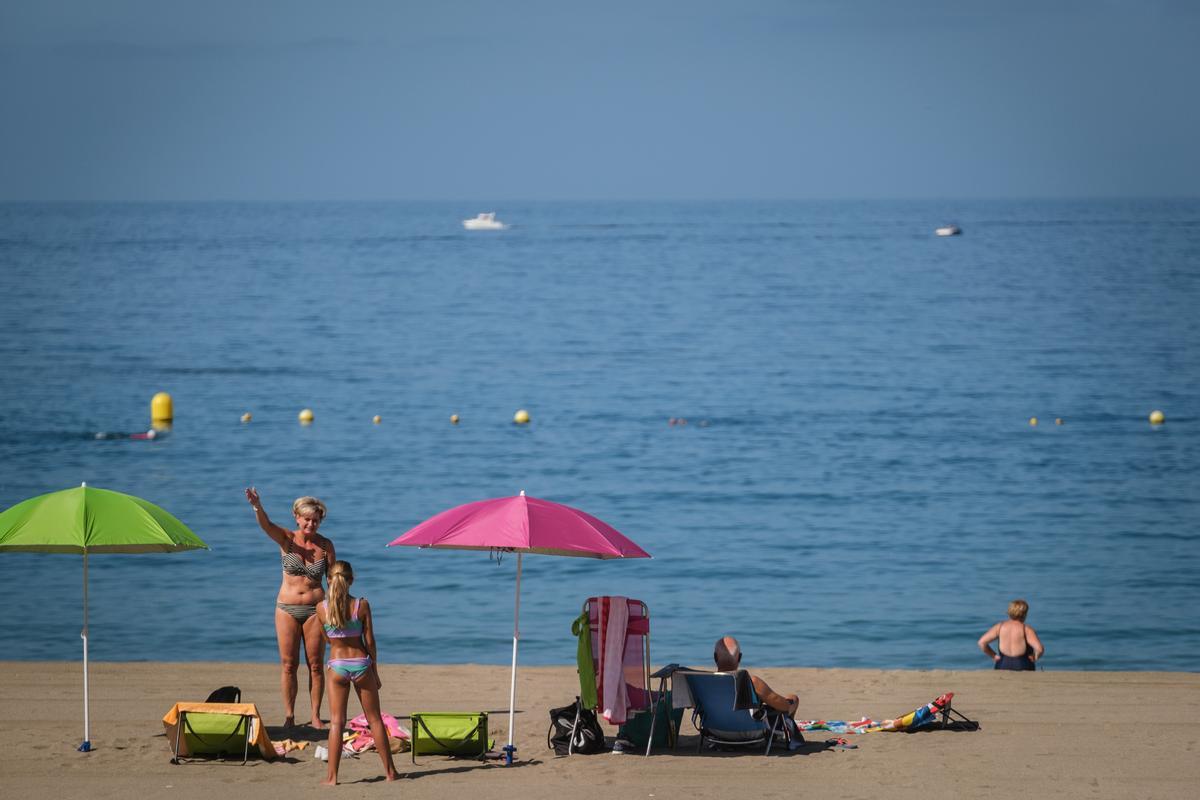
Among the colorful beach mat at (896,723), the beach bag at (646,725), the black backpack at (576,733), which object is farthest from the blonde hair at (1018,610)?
the black backpack at (576,733)

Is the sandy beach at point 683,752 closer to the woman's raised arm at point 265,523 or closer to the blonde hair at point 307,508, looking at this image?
the woman's raised arm at point 265,523

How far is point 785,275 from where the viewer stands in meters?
108

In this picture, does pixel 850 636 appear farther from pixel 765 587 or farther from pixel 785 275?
pixel 785 275

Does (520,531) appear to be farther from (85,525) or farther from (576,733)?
(85,525)

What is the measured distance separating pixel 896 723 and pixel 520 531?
3.01 m

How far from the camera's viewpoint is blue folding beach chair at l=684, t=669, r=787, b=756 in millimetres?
9383

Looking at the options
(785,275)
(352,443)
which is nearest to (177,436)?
(352,443)

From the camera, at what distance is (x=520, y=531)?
888cm

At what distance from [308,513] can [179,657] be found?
845 cm

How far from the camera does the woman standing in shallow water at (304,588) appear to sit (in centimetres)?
912

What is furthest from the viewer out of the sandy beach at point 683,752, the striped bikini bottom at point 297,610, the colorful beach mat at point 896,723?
the colorful beach mat at point 896,723

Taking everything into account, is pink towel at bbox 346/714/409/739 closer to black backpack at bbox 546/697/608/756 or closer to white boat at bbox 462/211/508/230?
black backpack at bbox 546/697/608/756

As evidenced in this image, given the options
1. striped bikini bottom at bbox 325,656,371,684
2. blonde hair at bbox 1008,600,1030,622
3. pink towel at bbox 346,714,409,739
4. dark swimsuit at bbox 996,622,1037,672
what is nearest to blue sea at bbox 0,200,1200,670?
dark swimsuit at bbox 996,622,1037,672

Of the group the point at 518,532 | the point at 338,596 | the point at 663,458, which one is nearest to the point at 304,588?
the point at 338,596
